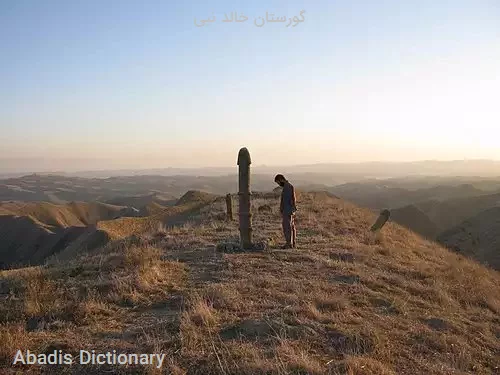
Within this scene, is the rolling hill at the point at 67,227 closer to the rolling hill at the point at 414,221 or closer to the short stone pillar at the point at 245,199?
the short stone pillar at the point at 245,199

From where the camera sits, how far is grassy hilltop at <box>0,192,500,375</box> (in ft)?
15.3

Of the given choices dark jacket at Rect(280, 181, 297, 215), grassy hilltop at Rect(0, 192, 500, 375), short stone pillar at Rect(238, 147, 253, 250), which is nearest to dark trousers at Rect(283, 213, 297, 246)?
dark jacket at Rect(280, 181, 297, 215)

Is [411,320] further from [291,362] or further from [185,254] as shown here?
[185,254]

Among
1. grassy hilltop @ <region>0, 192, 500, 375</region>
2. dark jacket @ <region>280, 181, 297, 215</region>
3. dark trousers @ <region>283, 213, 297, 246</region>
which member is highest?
dark jacket @ <region>280, 181, 297, 215</region>

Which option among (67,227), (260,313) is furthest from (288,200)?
A: (67,227)

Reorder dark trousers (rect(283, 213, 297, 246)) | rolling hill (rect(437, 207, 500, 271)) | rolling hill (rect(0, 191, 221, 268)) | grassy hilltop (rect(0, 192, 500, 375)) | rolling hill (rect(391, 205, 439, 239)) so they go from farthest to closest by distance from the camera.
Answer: rolling hill (rect(391, 205, 439, 239)), rolling hill (rect(0, 191, 221, 268)), rolling hill (rect(437, 207, 500, 271)), dark trousers (rect(283, 213, 297, 246)), grassy hilltop (rect(0, 192, 500, 375))

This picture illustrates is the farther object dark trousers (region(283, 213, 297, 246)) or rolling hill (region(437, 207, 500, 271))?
rolling hill (region(437, 207, 500, 271))

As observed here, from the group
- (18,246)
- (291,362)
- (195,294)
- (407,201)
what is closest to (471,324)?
(291,362)

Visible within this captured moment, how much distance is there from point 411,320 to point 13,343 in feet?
18.8

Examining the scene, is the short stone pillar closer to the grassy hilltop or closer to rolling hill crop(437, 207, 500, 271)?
the grassy hilltop

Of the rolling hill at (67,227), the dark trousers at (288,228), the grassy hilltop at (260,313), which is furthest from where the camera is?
the rolling hill at (67,227)

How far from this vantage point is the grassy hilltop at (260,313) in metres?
4.66

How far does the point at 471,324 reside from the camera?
6.88m

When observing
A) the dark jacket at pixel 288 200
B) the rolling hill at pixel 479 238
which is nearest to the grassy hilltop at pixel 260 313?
the dark jacket at pixel 288 200
